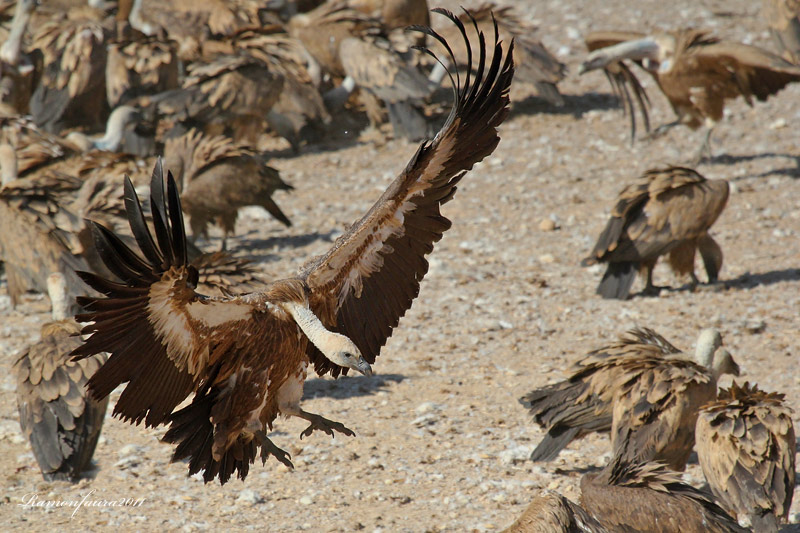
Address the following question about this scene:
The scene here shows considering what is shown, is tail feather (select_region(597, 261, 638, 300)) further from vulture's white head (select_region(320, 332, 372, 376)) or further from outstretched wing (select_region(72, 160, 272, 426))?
outstretched wing (select_region(72, 160, 272, 426))

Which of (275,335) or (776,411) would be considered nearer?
(275,335)

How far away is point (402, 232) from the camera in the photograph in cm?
423

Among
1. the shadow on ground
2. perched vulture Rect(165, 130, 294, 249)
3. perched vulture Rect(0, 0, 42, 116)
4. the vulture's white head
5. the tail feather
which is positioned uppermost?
the vulture's white head

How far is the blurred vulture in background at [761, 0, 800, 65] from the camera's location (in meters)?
11.1

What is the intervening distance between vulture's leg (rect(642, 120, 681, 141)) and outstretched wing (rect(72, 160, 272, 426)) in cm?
681

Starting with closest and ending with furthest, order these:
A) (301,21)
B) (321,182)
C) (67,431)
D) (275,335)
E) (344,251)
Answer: (275,335) < (344,251) < (67,431) < (321,182) < (301,21)

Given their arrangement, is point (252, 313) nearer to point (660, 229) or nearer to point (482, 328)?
point (482, 328)

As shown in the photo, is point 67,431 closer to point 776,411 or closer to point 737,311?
point 776,411

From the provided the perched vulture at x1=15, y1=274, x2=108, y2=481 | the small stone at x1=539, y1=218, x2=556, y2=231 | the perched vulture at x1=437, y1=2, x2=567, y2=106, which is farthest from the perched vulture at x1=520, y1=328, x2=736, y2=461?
the perched vulture at x1=437, y1=2, x2=567, y2=106

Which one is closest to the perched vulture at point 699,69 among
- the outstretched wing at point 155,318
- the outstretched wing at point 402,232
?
the outstretched wing at point 402,232

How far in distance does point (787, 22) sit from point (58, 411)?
9.20 m

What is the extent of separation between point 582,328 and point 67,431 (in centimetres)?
344

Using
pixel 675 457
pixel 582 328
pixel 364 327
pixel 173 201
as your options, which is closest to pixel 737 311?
→ pixel 582 328

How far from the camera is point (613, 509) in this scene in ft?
13.2
